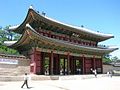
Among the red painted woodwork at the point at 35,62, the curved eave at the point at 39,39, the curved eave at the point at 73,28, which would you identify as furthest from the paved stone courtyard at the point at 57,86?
the curved eave at the point at 73,28

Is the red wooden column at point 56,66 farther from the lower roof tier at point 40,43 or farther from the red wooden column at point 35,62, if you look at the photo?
the red wooden column at point 35,62

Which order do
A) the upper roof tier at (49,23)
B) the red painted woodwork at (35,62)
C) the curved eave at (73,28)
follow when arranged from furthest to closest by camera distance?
the curved eave at (73,28) < the upper roof tier at (49,23) < the red painted woodwork at (35,62)

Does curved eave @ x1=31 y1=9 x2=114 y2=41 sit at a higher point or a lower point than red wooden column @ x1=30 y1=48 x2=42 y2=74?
higher

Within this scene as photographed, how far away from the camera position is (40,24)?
26.7 metres

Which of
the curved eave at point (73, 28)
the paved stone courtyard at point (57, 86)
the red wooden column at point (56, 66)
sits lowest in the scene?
the paved stone courtyard at point (57, 86)

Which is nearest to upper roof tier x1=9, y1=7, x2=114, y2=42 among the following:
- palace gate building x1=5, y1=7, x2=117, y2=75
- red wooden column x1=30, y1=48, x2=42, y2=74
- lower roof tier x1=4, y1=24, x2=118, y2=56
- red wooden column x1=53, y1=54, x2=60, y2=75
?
palace gate building x1=5, y1=7, x2=117, y2=75

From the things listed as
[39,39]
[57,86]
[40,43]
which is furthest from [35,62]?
[57,86]

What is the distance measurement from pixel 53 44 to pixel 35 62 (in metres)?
3.77

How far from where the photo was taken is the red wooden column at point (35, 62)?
24222mm

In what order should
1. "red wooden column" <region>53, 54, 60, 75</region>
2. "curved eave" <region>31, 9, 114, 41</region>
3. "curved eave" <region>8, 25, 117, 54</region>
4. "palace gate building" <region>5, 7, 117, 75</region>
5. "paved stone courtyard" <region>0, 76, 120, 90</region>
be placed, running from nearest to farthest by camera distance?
"paved stone courtyard" <region>0, 76, 120, 90</region>
"curved eave" <region>8, 25, 117, 54</region>
"palace gate building" <region>5, 7, 117, 75</region>
"curved eave" <region>31, 9, 114, 41</region>
"red wooden column" <region>53, 54, 60, 75</region>

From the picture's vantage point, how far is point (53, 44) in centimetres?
2630

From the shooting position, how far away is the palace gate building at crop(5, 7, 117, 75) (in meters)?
24.5

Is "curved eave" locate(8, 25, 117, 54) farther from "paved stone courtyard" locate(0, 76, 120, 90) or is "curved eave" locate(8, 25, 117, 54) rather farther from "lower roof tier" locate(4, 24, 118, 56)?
"paved stone courtyard" locate(0, 76, 120, 90)

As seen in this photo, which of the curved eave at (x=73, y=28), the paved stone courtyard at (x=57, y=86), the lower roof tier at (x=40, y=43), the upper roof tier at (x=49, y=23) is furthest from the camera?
the curved eave at (x=73, y=28)
